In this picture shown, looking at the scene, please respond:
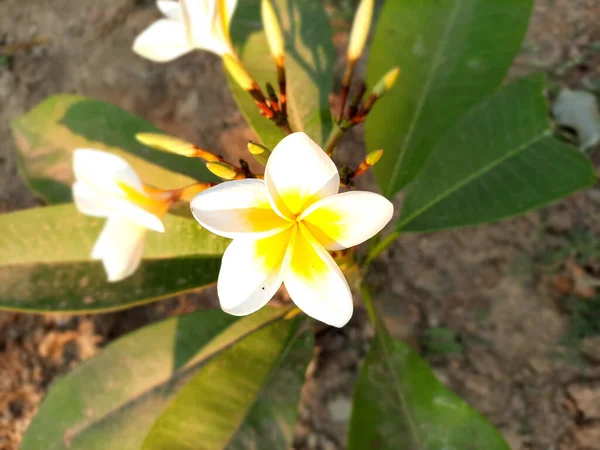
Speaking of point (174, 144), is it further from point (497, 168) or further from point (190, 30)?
point (497, 168)

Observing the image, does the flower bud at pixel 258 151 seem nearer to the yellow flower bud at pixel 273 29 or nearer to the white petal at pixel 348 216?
the white petal at pixel 348 216

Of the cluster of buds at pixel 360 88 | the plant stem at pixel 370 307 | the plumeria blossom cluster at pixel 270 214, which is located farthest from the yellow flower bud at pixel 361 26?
the plant stem at pixel 370 307

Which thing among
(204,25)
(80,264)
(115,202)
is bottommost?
(80,264)

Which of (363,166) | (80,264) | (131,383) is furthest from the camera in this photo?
(131,383)

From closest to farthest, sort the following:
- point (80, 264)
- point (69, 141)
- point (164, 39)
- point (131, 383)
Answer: point (164, 39), point (80, 264), point (131, 383), point (69, 141)

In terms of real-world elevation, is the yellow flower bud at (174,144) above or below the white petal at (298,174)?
Answer: below

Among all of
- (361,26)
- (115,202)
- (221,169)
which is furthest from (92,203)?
(361,26)
